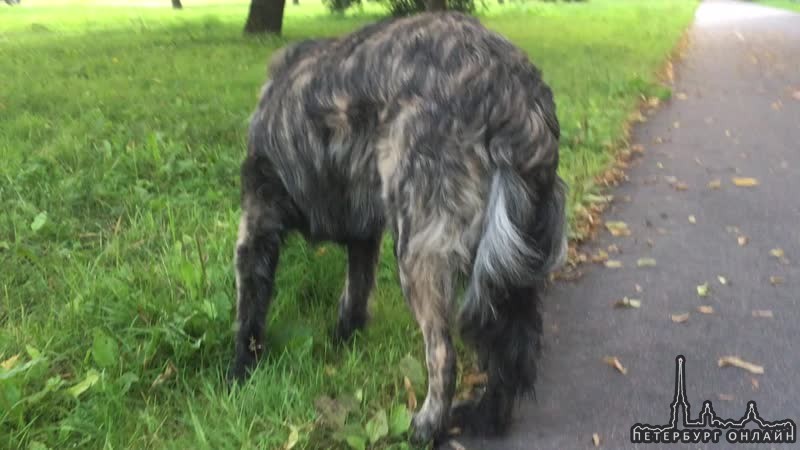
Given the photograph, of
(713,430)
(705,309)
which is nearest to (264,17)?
(705,309)

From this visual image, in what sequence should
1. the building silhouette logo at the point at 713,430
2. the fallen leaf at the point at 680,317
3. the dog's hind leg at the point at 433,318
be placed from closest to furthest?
the dog's hind leg at the point at 433,318 < the building silhouette logo at the point at 713,430 < the fallen leaf at the point at 680,317

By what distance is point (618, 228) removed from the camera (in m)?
5.43

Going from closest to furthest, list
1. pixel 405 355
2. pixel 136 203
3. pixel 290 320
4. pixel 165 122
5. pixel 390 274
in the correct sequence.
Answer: pixel 405 355, pixel 290 320, pixel 390 274, pixel 136 203, pixel 165 122

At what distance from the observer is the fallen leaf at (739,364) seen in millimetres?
3498

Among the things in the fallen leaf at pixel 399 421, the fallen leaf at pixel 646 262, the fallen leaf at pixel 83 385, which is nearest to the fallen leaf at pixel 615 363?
the fallen leaf at pixel 399 421

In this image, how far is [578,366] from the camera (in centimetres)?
361

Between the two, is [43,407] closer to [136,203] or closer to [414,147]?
[414,147]

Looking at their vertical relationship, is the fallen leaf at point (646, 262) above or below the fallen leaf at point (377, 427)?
below

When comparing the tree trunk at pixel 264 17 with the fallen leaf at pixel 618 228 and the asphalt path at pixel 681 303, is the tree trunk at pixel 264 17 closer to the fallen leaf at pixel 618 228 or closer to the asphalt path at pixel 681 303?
the asphalt path at pixel 681 303

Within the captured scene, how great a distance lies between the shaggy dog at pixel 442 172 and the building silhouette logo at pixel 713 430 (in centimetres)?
55

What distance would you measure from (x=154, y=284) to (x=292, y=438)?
5.08 feet

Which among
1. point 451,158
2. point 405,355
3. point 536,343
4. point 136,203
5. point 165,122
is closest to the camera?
point 451,158

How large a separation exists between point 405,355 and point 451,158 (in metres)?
1.17

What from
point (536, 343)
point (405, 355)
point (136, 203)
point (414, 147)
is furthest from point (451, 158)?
point (136, 203)
